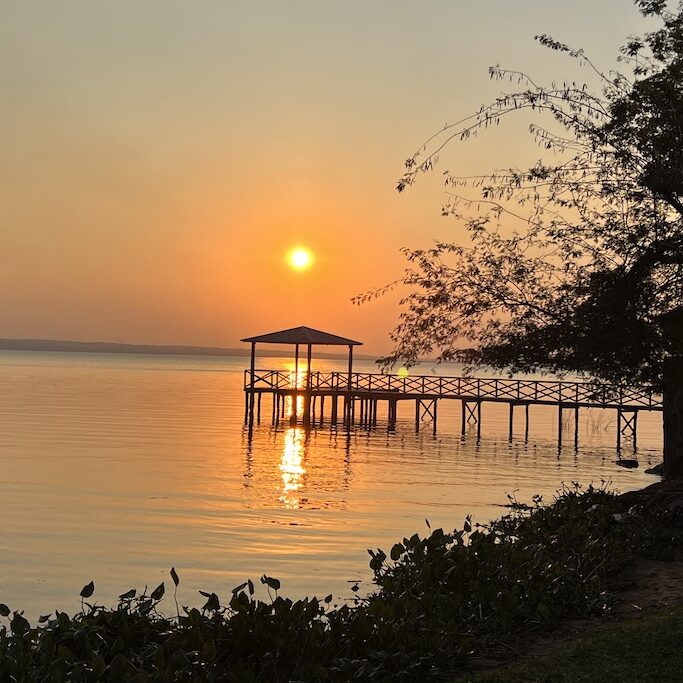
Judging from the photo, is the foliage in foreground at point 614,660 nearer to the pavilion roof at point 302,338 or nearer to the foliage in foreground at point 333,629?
the foliage in foreground at point 333,629

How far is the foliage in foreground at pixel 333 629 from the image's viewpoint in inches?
242

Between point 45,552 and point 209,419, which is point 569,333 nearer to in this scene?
point 45,552

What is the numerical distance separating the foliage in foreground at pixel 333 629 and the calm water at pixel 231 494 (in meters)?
4.66

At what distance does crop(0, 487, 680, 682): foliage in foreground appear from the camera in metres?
6.14

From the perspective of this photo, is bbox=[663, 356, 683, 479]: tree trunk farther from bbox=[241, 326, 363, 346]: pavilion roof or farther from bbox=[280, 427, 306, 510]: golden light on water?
bbox=[241, 326, 363, 346]: pavilion roof

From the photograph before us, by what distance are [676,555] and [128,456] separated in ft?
85.9

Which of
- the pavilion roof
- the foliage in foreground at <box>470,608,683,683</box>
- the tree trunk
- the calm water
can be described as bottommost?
the calm water

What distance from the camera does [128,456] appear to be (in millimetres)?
34250

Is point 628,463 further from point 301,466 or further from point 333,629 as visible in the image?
point 333,629

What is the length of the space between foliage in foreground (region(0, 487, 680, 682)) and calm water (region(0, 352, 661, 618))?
466 centimetres

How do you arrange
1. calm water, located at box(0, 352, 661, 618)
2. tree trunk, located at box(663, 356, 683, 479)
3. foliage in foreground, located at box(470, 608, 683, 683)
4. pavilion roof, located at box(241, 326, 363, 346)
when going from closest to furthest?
foliage in foreground, located at box(470, 608, 683, 683) → calm water, located at box(0, 352, 661, 618) → tree trunk, located at box(663, 356, 683, 479) → pavilion roof, located at box(241, 326, 363, 346)

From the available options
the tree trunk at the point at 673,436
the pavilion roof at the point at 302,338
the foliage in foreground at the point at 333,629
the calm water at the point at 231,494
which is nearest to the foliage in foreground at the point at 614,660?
the foliage in foreground at the point at 333,629

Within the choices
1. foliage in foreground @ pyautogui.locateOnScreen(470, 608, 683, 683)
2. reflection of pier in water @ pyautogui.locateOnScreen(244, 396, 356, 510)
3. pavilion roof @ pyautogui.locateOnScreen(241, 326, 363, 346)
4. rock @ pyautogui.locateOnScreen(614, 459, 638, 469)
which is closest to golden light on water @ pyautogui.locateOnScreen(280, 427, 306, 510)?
reflection of pier in water @ pyautogui.locateOnScreen(244, 396, 356, 510)

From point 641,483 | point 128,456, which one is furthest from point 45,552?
point 641,483
